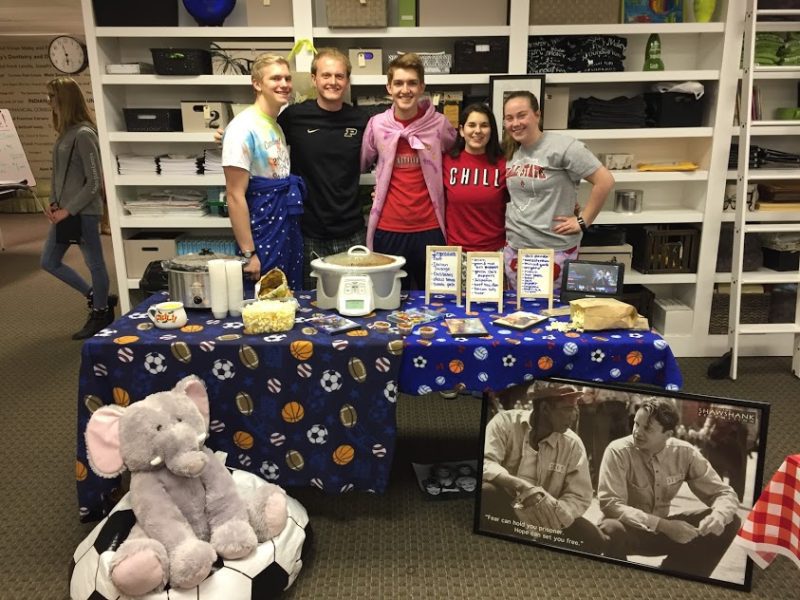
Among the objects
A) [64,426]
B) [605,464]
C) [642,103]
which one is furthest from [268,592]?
[642,103]

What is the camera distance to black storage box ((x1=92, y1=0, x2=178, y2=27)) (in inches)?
133

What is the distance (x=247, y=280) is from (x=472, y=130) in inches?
43.9

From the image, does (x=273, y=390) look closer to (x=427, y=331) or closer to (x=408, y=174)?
(x=427, y=331)

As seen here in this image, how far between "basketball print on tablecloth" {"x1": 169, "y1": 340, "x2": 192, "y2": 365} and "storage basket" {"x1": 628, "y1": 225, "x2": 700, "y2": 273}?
2.74 meters

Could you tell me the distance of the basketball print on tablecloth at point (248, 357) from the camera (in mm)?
1897

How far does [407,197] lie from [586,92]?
1.64 m

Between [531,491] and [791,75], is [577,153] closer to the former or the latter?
[531,491]

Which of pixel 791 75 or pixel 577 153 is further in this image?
pixel 791 75

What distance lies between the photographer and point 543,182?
2.54m

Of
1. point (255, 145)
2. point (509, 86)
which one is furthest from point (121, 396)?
point (509, 86)

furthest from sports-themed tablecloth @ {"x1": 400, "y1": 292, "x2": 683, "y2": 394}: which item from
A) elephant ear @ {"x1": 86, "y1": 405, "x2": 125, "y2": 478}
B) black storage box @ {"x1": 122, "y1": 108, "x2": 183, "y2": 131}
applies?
black storage box @ {"x1": 122, "y1": 108, "x2": 183, "y2": 131}

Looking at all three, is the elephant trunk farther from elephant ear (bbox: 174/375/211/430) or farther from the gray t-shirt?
the gray t-shirt

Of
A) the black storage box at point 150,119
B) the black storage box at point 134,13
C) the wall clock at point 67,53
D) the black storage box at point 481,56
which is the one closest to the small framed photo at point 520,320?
the black storage box at point 481,56

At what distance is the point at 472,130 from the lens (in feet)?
8.47
